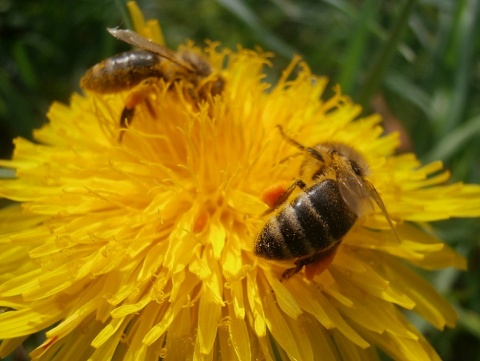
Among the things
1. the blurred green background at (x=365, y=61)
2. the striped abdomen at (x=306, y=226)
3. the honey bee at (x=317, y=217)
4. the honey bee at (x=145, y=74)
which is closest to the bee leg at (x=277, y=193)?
the honey bee at (x=317, y=217)

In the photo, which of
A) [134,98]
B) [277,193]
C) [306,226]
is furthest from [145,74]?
[306,226]

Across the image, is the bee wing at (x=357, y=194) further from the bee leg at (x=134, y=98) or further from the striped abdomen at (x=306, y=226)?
the bee leg at (x=134, y=98)

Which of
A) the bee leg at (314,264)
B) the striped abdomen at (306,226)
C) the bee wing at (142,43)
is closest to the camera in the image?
the striped abdomen at (306,226)

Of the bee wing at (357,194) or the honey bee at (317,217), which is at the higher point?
the bee wing at (357,194)

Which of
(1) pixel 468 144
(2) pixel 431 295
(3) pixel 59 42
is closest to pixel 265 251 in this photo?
(2) pixel 431 295

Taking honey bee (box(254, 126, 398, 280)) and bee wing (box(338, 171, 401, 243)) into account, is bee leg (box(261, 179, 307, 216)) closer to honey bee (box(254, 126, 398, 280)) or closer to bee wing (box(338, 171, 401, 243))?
honey bee (box(254, 126, 398, 280))

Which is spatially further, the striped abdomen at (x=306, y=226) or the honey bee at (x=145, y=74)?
the honey bee at (x=145, y=74)
